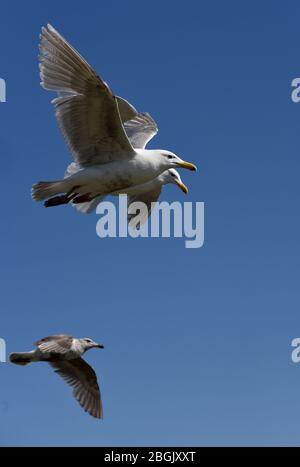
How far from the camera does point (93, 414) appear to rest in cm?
1296

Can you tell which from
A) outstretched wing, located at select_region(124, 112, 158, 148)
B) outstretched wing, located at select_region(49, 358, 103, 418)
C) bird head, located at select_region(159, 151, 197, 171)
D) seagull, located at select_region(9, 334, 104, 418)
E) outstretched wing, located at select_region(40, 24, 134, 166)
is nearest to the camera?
outstretched wing, located at select_region(40, 24, 134, 166)

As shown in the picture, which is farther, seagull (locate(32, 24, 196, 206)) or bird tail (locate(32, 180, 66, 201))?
bird tail (locate(32, 180, 66, 201))

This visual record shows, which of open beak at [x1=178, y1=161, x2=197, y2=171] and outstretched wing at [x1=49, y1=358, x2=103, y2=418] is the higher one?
open beak at [x1=178, y1=161, x2=197, y2=171]

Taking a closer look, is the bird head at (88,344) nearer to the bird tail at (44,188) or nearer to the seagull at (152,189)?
the seagull at (152,189)

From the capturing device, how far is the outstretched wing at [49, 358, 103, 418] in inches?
507

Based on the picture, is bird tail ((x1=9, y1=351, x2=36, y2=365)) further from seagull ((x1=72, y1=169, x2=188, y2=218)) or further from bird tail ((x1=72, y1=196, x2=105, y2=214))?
seagull ((x1=72, y1=169, x2=188, y2=218))

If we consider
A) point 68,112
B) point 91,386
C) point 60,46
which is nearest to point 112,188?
point 68,112

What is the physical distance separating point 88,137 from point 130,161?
605 mm

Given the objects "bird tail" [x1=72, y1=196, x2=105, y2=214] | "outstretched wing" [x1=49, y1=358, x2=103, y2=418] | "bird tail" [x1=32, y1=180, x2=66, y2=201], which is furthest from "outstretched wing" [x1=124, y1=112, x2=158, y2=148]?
"outstretched wing" [x1=49, y1=358, x2=103, y2=418]

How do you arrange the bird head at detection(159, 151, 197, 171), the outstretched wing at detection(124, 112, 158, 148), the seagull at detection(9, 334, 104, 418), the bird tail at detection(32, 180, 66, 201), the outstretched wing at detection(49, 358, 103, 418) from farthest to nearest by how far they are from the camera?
the outstretched wing at detection(124, 112, 158, 148) → the outstretched wing at detection(49, 358, 103, 418) → the seagull at detection(9, 334, 104, 418) → the bird head at detection(159, 151, 197, 171) → the bird tail at detection(32, 180, 66, 201)

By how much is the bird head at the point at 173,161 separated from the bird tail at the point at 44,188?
143cm

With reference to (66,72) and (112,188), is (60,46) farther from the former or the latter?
(112,188)

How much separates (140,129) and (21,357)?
13.9 feet

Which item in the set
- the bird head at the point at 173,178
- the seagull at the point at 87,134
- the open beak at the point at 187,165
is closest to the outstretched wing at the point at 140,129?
the bird head at the point at 173,178
